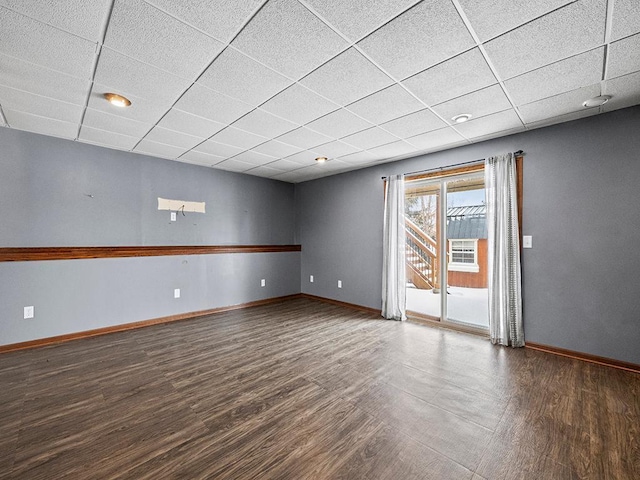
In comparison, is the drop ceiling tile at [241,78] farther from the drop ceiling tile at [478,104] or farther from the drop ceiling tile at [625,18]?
the drop ceiling tile at [625,18]

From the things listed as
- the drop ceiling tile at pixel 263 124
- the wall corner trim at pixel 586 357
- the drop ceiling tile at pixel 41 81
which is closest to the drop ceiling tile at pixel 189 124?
the drop ceiling tile at pixel 263 124

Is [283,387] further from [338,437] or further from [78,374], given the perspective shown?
[78,374]

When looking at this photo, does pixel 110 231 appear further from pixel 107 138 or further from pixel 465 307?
pixel 465 307

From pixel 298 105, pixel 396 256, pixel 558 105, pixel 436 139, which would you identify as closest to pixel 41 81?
pixel 298 105

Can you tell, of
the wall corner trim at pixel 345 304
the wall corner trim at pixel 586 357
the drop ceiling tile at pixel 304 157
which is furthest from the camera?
the wall corner trim at pixel 345 304

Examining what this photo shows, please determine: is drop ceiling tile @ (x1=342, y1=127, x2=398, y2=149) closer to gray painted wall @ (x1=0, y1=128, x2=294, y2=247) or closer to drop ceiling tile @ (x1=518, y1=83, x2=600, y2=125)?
drop ceiling tile @ (x1=518, y1=83, x2=600, y2=125)

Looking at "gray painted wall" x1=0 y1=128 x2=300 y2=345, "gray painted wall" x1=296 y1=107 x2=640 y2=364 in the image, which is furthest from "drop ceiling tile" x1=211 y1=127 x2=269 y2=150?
"gray painted wall" x1=296 y1=107 x2=640 y2=364

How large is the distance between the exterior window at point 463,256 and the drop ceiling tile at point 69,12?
4195 millimetres

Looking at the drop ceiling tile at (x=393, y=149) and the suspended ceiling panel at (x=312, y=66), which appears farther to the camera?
the drop ceiling tile at (x=393, y=149)

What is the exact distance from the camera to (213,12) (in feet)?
4.92

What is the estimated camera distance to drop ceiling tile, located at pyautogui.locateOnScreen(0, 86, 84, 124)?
2.40 m

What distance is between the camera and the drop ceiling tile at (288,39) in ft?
4.94

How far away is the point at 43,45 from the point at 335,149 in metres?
2.87

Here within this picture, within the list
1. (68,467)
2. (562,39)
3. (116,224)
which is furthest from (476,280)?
(116,224)
